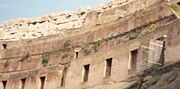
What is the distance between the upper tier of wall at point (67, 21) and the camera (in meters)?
32.2

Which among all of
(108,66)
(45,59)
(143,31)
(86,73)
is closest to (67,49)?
(45,59)

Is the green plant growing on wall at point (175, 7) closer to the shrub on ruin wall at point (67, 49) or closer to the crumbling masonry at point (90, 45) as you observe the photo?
the crumbling masonry at point (90, 45)

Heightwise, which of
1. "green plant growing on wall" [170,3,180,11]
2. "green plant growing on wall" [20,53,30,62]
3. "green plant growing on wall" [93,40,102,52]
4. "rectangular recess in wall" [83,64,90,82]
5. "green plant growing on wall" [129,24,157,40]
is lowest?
"green plant growing on wall" [20,53,30,62]

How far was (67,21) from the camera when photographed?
37719 millimetres

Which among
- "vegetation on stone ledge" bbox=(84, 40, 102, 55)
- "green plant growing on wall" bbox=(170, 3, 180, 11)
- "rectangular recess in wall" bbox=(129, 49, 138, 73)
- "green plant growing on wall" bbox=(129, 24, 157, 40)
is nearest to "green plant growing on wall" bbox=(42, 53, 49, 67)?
"vegetation on stone ledge" bbox=(84, 40, 102, 55)

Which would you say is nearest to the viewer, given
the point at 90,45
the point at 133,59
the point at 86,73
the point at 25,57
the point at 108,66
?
the point at 133,59

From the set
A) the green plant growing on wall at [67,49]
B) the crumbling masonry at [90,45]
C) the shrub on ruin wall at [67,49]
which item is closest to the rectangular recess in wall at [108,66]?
the crumbling masonry at [90,45]

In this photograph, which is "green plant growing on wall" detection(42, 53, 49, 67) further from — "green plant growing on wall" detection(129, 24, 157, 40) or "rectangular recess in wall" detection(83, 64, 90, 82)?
"green plant growing on wall" detection(129, 24, 157, 40)

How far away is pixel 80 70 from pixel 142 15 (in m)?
4.30

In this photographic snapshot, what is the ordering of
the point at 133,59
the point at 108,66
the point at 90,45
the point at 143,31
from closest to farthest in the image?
the point at 133,59 < the point at 143,31 < the point at 108,66 < the point at 90,45

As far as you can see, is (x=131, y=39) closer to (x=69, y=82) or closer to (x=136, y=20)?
(x=136, y=20)

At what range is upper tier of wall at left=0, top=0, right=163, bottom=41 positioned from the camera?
32.2 m

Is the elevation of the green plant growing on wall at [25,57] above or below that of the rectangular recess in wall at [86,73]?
below

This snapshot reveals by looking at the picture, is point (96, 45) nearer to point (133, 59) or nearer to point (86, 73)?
point (86, 73)
